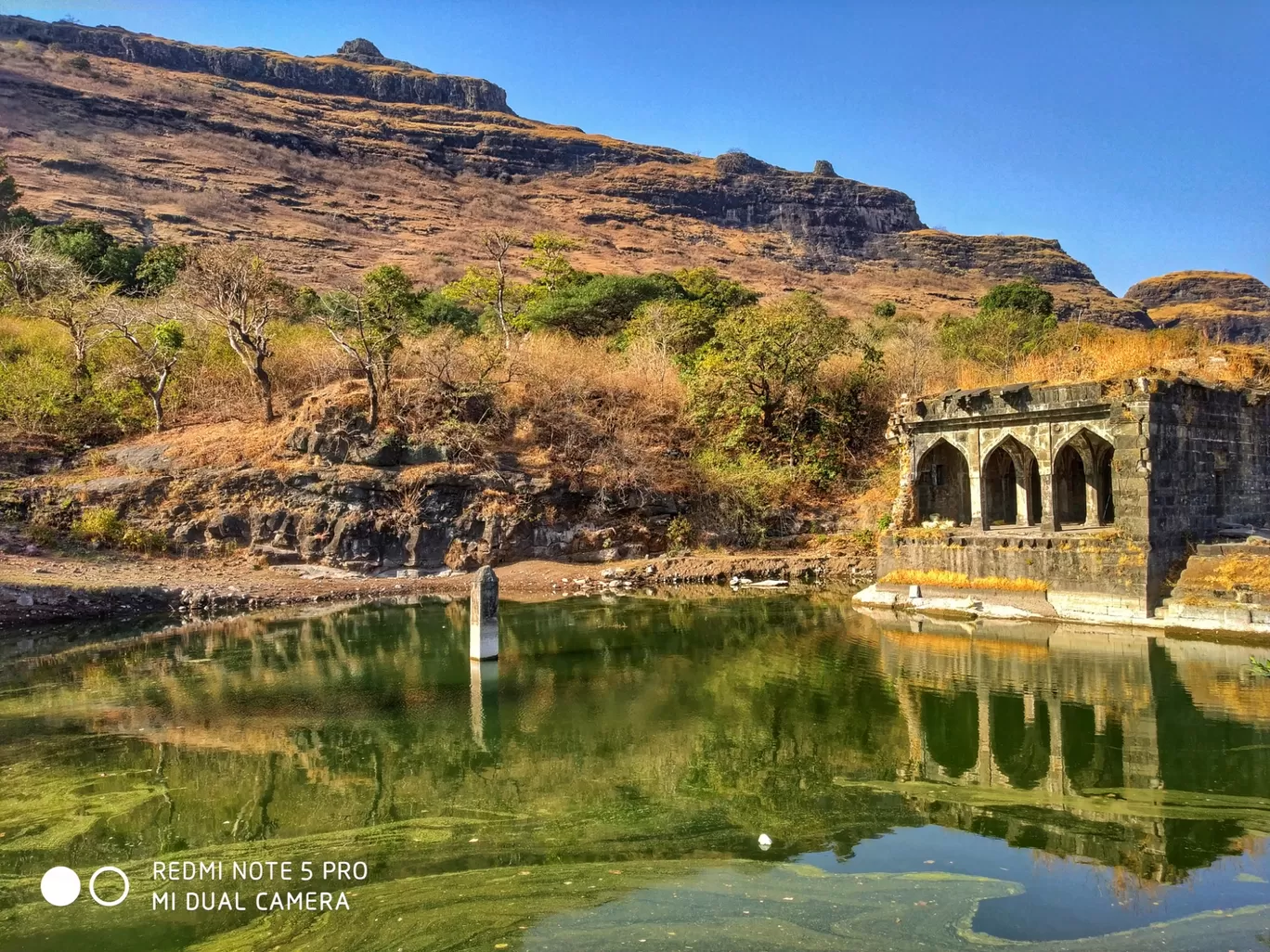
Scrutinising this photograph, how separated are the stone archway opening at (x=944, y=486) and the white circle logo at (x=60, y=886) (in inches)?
786

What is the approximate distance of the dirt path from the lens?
20.4 m

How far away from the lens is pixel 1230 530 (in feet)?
61.1

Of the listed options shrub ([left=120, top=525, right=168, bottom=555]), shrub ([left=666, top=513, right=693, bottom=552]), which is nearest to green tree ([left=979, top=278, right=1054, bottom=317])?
shrub ([left=666, top=513, right=693, bottom=552])

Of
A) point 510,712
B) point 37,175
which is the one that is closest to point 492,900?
point 510,712

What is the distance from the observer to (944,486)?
2356 cm

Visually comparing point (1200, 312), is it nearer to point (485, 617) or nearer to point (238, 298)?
point (238, 298)

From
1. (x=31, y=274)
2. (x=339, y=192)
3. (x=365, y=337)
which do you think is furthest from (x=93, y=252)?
(x=339, y=192)

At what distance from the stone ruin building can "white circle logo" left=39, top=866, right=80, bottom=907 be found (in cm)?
1742

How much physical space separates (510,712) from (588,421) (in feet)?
63.3

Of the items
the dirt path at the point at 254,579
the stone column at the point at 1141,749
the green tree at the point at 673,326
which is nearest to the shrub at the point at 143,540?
the dirt path at the point at 254,579

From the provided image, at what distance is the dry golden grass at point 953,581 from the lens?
61.9 feet

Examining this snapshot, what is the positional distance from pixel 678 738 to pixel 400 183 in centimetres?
8823

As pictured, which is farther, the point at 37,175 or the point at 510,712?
the point at 37,175

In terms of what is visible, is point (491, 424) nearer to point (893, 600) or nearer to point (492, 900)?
point (893, 600)
